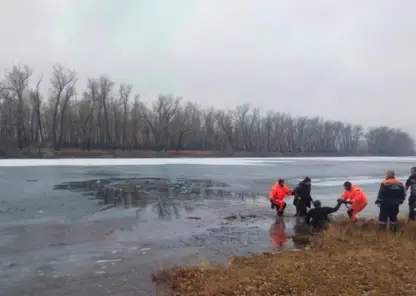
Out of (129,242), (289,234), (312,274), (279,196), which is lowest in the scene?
(289,234)

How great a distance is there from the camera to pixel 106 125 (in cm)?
8200

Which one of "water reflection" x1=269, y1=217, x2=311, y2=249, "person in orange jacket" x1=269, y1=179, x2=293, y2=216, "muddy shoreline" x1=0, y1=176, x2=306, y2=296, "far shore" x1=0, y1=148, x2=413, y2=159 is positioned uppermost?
"far shore" x1=0, y1=148, x2=413, y2=159

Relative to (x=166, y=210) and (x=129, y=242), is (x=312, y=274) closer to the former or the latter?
(x=129, y=242)

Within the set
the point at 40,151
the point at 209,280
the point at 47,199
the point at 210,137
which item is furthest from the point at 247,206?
A: the point at 210,137

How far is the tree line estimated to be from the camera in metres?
72.3

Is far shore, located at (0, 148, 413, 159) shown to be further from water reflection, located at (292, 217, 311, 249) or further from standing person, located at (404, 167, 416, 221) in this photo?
standing person, located at (404, 167, 416, 221)

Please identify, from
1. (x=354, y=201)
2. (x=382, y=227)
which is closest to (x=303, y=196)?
(x=354, y=201)

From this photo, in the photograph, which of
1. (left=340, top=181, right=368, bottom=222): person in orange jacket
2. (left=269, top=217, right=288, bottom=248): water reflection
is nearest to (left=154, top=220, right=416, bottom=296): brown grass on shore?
(left=269, top=217, right=288, bottom=248): water reflection

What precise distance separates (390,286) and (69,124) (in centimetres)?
7975

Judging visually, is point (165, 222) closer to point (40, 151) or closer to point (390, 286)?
point (390, 286)

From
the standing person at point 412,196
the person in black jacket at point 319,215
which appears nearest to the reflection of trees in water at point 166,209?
the person in black jacket at point 319,215

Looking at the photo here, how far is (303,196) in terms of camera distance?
13328mm

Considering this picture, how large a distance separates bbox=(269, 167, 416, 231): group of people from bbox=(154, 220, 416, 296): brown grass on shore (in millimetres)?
1474

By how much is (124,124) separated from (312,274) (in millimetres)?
78819
